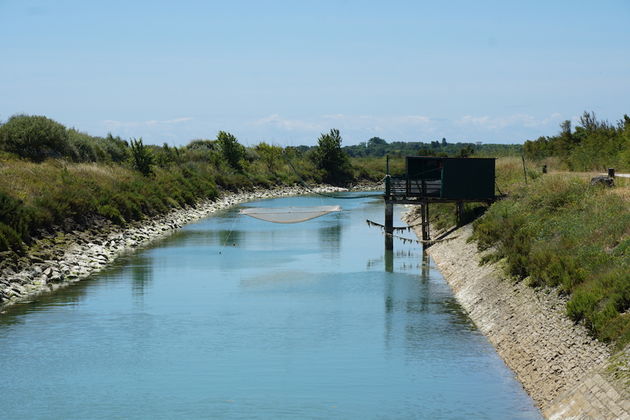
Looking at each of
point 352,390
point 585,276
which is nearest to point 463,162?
point 585,276

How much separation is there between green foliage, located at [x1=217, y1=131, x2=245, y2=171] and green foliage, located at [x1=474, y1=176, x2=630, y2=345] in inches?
2798

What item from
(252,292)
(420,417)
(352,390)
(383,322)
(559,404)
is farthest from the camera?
(252,292)

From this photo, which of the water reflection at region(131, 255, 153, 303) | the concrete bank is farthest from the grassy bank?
the water reflection at region(131, 255, 153, 303)

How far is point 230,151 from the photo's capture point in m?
110

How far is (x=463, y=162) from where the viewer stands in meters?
44.6

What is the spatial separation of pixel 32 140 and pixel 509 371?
169 ft

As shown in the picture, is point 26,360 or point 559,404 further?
point 26,360

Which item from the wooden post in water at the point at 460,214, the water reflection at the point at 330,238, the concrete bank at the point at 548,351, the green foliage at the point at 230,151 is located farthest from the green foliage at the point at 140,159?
the concrete bank at the point at 548,351

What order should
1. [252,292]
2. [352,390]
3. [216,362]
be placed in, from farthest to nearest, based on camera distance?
[252,292] → [216,362] → [352,390]

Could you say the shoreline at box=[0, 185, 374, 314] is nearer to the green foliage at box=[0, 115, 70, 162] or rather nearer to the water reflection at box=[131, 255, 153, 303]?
the water reflection at box=[131, 255, 153, 303]

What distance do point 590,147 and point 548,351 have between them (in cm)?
4604

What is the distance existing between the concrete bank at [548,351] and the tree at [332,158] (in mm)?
100640

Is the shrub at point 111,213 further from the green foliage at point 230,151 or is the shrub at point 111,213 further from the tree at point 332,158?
the tree at point 332,158

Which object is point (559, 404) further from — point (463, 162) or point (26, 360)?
point (463, 162)
